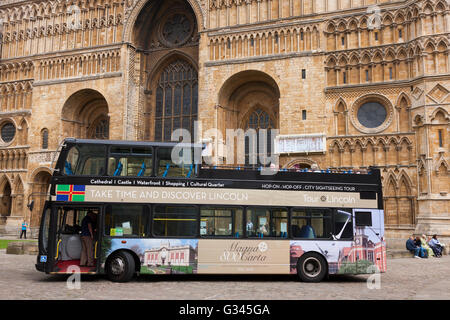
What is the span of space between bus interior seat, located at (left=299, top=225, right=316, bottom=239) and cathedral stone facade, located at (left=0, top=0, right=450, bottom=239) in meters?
12.9

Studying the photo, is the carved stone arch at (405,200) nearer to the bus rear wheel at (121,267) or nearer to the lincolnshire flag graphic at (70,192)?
the bus rear wheel at (121,267)

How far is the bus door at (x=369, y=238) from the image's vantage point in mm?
12188

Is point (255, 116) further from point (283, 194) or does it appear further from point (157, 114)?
point (283, 194)

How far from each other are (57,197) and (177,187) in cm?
322

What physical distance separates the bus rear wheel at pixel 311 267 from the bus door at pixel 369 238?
1069 mm

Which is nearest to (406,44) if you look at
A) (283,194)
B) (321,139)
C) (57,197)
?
(321,139)

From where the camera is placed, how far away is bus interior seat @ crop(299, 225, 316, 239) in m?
12.3

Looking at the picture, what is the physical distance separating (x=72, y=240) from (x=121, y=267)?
1.57 meters

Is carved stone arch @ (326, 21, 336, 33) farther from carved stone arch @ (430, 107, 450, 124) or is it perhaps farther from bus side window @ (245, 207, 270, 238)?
bus side window @ (245, 207, 270, 238)

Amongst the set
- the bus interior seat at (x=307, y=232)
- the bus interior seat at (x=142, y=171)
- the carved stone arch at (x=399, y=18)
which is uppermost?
the carved stone arch at (x=399, y=18)

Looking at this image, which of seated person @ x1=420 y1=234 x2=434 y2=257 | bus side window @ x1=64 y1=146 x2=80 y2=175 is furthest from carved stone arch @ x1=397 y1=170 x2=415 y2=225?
bus side window @ x1=64 y1=146 x2=80 y2=175

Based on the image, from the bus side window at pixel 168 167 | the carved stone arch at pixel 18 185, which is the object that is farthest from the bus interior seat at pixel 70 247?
the carved stone arch at pixel 18 185

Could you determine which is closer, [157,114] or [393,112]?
[393,112]

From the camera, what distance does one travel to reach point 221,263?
39.1 feet
